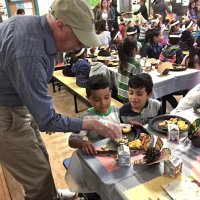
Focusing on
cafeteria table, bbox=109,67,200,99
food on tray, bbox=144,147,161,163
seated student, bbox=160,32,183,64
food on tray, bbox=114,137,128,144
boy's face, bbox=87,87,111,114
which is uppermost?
boy's face, bbox=87,87,111,114

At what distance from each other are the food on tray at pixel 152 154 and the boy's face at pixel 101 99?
604 millimetres

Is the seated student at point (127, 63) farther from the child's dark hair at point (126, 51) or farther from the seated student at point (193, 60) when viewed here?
the seated student at point (193, 60)

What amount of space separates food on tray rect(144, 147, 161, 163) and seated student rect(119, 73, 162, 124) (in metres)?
0.74

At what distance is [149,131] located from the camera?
4.91ft

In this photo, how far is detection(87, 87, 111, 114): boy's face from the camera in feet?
5.73

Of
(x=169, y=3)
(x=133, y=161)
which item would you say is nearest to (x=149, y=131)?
(x=133, y=161)

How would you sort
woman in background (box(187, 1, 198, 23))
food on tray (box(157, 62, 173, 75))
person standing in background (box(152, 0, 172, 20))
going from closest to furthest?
food on tray (box(157, 62, 173, 75)), woman in background (box(187, 1, 198, 23)), person standing in background (box(152, 0, 172, 20))

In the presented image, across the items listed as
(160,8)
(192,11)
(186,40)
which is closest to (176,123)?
(186,40)

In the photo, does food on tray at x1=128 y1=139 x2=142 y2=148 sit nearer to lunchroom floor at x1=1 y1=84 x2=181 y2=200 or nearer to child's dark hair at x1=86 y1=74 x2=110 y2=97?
child's dark hair at x1=86 y1=74 x2=110 y2=97

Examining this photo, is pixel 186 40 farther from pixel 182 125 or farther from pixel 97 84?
pixel 182 125

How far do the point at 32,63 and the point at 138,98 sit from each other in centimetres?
103

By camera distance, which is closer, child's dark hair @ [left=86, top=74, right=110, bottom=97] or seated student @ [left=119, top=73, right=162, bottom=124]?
child's dark hair @ [left=86, top=74, right=110, bottom=97]

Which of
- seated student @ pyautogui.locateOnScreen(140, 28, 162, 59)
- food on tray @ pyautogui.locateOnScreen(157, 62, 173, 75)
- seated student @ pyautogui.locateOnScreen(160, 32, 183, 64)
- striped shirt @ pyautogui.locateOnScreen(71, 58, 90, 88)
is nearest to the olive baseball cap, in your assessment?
food on tray @ pyautogui.locateOnScreen(157, 62, 173, 75)

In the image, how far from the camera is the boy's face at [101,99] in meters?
1.75
